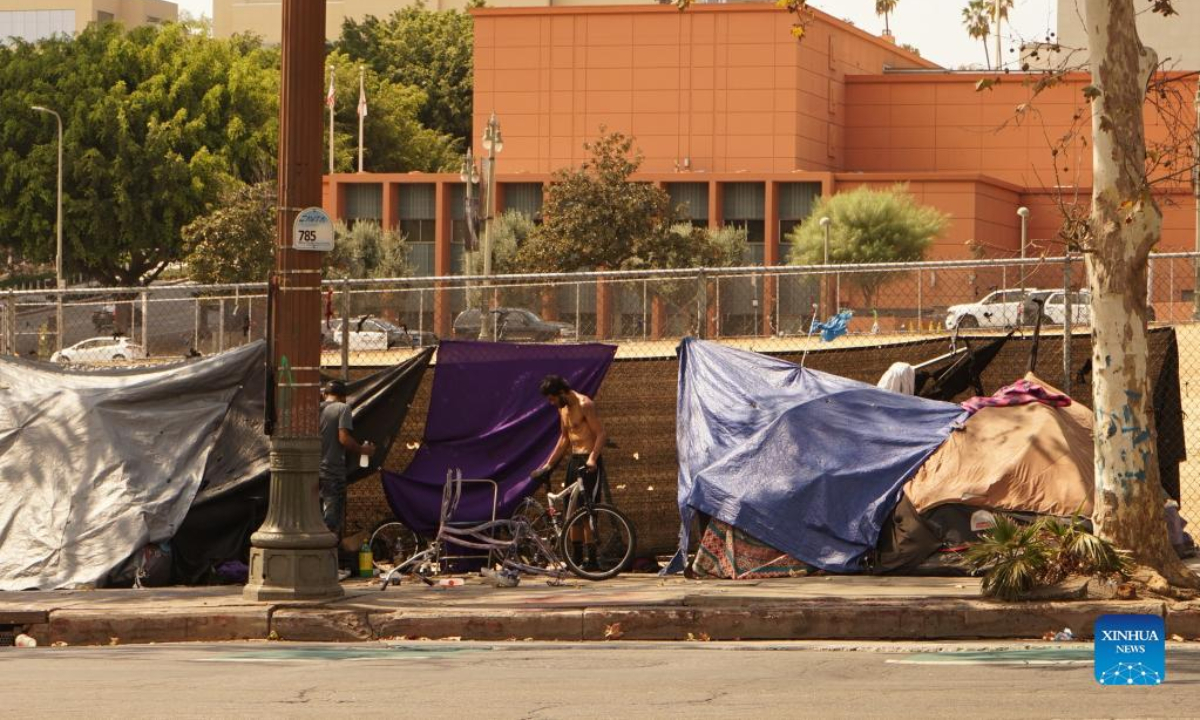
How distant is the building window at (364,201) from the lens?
249ft

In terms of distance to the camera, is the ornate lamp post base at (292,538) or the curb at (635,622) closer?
the curb at (635,622)

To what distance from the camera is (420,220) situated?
75562 mm

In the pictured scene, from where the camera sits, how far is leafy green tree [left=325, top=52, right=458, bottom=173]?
90.6 meters

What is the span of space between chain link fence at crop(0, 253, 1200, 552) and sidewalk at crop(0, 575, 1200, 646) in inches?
89.8

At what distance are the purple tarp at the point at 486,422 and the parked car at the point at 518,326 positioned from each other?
A: 1639 mm

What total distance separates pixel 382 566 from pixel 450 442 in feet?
4.17

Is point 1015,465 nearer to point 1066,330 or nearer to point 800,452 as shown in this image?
point 1066,330

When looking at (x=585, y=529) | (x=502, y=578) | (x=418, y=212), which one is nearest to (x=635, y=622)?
(x=502, y=578)

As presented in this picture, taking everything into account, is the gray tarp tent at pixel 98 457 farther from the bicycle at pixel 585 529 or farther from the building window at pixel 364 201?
the building window at pixel 364 201

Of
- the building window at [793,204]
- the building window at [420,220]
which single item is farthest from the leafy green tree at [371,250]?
the building window at [793,204]

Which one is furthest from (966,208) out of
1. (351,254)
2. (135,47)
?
(135,47)

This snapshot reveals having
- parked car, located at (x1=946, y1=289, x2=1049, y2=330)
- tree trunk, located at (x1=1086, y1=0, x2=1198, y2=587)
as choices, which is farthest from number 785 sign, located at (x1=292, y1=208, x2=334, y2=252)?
parked car, located at (x1=946, y1=289, x2=1049, y2=330)

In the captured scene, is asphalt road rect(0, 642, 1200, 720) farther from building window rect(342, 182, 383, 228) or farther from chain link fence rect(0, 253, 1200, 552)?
building window rect(342, 182, 383, 228)

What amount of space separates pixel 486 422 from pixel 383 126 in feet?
253
